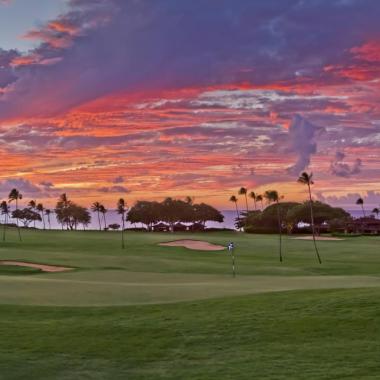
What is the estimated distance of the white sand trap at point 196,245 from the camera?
89500mm

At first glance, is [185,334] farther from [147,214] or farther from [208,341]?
[147,214]

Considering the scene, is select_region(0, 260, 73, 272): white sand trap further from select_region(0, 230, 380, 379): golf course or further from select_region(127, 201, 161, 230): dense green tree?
select_region(127, 201, 161, 230): dense green tree

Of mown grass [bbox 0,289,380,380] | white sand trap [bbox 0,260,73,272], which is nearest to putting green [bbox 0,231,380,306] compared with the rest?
white sand trap [bbox 0,260,73,272]

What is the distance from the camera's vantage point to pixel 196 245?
9275cm

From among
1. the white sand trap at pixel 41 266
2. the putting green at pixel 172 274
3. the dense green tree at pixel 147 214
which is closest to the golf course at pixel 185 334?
the putting green at pixel 172 274

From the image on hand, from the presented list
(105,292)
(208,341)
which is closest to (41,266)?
(105,292)

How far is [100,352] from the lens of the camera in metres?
16.8

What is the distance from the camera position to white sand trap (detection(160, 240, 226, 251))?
89500mm

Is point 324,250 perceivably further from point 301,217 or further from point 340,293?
point 301,217

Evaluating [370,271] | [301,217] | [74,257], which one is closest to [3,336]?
[370,271]

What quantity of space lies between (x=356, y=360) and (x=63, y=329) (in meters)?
9.82

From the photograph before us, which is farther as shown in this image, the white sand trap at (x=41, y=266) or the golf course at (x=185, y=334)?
the white sand trap at (x=41, y=266)

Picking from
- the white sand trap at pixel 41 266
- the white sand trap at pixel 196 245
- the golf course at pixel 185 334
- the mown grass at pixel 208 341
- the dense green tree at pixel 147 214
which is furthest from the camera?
the dense green tree at pixel 147 214

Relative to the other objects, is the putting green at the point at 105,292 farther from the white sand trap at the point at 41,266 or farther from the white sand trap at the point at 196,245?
the white sand trap at the point at 196,245
